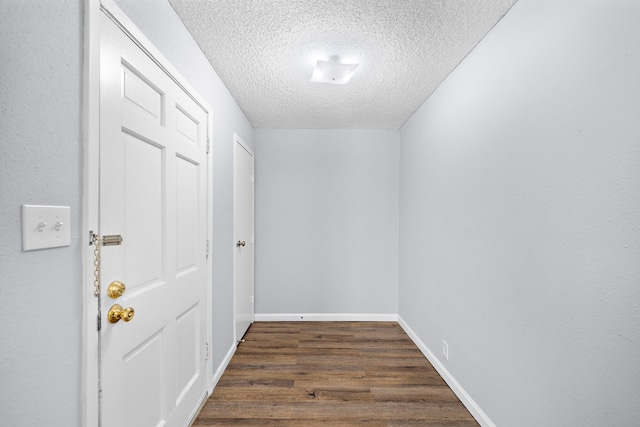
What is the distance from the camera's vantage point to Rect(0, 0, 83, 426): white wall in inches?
29.2

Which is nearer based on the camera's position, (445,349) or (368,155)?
(445,349)

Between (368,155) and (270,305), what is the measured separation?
2173mm

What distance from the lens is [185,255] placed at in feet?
5.80

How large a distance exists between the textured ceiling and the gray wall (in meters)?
0.96

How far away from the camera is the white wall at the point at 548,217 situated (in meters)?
1.01

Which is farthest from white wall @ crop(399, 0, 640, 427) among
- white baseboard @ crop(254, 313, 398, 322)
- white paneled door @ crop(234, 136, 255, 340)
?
white paneled door @ crop(234, 136, 255, 340)

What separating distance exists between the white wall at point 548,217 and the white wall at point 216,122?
175 cm

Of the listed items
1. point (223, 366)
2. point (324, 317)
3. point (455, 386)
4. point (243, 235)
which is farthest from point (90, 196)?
point (324, 317)

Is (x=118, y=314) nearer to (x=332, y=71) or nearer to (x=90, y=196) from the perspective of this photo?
(x=90, y=196)

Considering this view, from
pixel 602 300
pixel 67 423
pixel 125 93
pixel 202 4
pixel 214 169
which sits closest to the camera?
pixel 67 423

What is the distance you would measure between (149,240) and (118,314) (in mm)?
377

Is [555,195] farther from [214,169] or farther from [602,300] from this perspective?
[214,169]

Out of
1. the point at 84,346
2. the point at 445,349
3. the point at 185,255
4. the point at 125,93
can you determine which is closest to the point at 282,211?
the point at 185,255

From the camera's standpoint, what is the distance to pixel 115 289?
1.10 m
